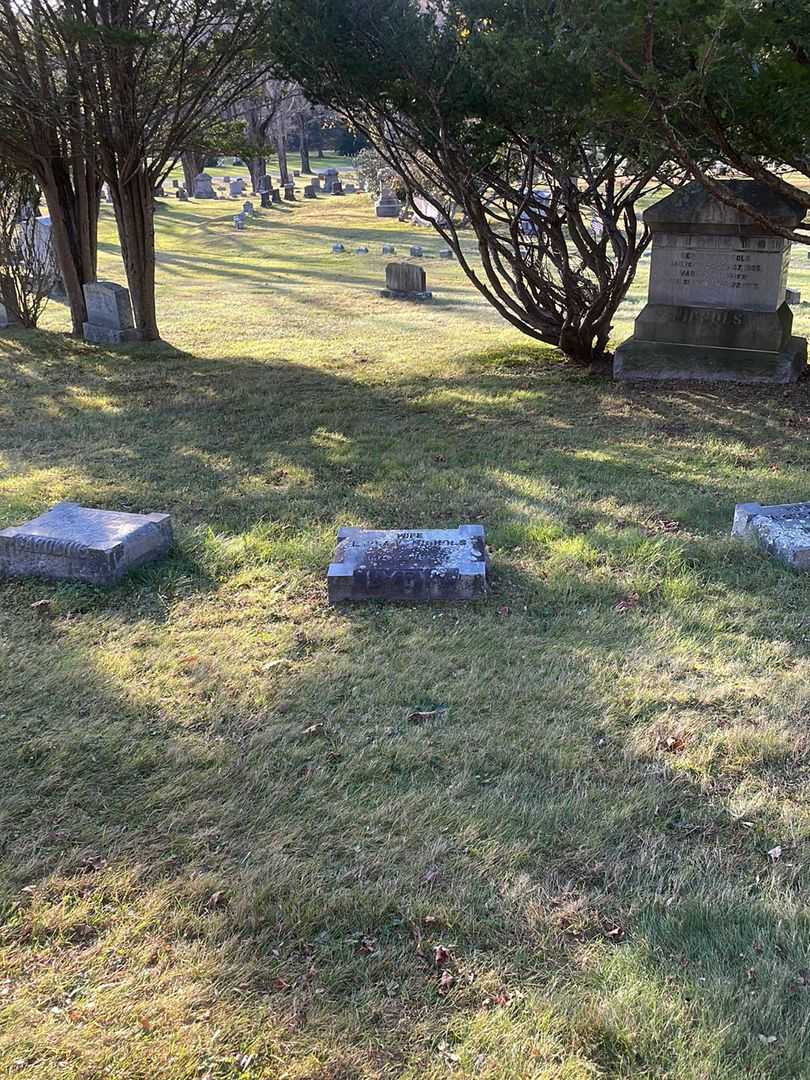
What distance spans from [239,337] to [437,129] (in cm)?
610

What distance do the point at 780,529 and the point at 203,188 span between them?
164 ft

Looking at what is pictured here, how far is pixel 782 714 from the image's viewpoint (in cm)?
339

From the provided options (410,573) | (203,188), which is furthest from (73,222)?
(203,188)

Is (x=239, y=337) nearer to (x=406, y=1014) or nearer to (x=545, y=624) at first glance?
(x=545, y=624)

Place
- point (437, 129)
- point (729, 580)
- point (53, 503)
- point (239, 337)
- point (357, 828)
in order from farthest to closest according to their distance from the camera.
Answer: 1. point (239, 337)
2. point (437, 129)
3. point (53, 503)
4. point (729, 580)
5. point (357, 828)

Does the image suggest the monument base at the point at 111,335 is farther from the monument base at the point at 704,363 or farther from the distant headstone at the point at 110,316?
the monument base at the point at 704,363

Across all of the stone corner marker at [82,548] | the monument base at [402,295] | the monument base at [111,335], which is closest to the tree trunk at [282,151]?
the monument base at [402,295]

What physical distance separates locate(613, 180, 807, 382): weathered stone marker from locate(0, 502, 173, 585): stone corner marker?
6.58 meters

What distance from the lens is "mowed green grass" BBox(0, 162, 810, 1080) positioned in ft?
7.10

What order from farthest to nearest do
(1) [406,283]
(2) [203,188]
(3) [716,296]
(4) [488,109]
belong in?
(2) [203,188], (1) [406,283], (3) [716,296], (4) [488,109]

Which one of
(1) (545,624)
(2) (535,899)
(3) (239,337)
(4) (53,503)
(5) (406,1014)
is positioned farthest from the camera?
(3) (239,337)

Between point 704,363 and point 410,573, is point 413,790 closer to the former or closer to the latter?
point 410,573

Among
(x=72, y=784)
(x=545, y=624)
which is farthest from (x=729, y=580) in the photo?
(x=72, y=784)

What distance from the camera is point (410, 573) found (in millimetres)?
4398
